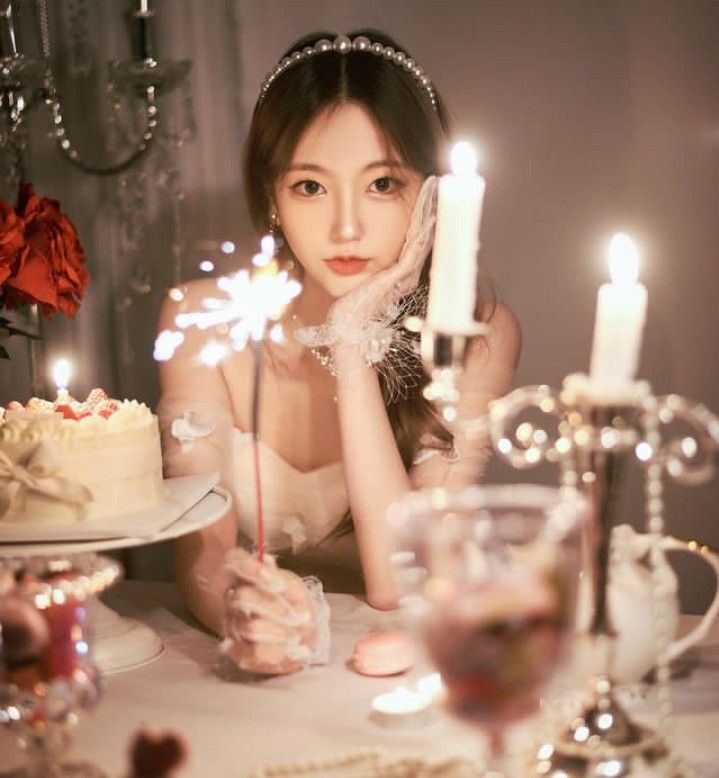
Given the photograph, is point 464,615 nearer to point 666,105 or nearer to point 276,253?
point 276,253

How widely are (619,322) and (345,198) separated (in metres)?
1.06

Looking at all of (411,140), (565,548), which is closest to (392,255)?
(411,140)

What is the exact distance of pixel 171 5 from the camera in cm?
271

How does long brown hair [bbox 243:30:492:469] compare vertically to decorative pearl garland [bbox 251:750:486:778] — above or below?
above

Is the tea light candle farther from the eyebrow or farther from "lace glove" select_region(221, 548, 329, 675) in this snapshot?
the eyebrow

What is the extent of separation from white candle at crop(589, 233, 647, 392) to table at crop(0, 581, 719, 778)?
0.37 metres

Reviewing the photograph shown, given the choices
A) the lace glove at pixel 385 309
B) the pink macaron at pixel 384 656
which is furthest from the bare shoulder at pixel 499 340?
the pink macaron at pixel 384 656

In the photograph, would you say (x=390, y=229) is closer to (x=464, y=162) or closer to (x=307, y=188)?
(x=307, y=188)

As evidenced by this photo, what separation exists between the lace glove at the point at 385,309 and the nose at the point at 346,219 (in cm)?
9

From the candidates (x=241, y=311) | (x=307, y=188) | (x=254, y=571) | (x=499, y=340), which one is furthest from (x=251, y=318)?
(x=499, y=340)

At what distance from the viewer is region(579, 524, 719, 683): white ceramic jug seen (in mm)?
1377

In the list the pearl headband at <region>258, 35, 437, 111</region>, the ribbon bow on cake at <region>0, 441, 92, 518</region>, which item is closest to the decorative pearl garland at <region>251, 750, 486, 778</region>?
the ribbon bow on cake at <region>0, 441, 92, 518</region>

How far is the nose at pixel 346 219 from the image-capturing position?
7.02 feet

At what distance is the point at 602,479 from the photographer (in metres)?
1.20
